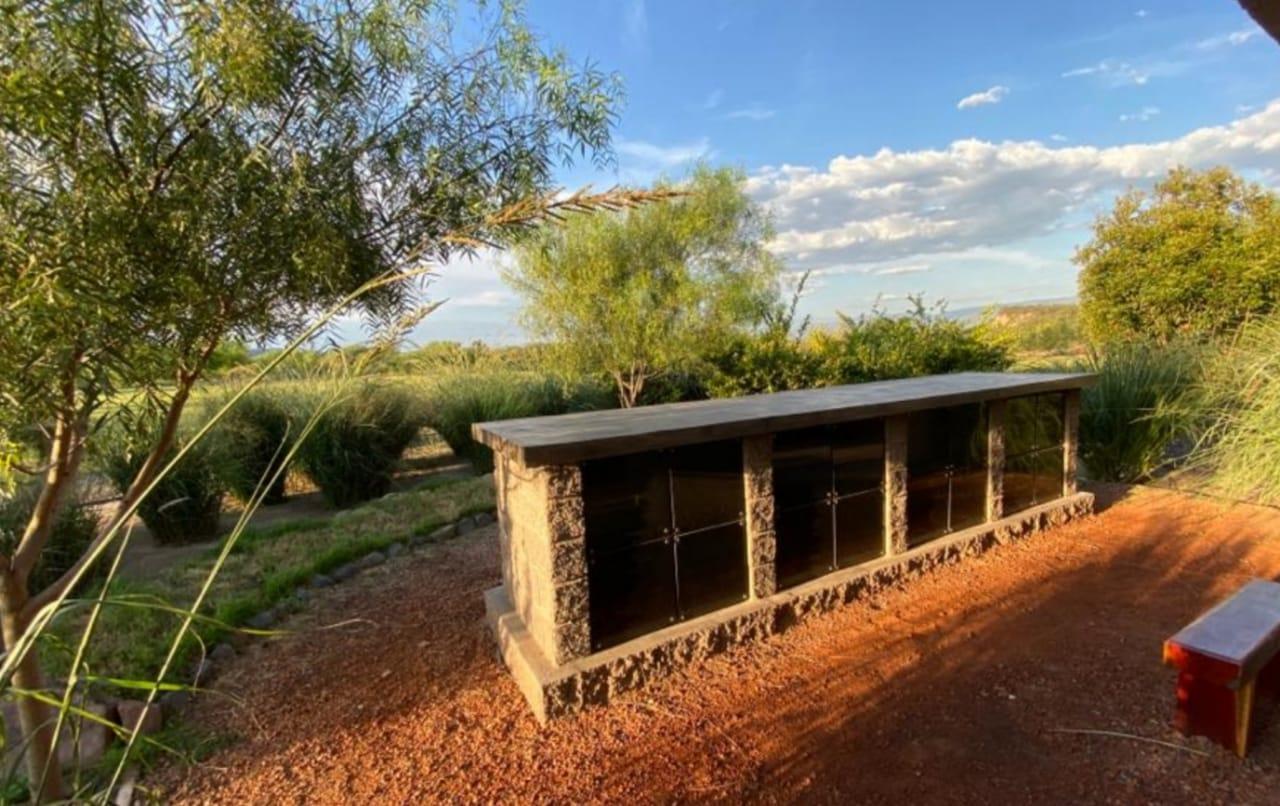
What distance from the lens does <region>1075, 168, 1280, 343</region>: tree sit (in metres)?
9.34

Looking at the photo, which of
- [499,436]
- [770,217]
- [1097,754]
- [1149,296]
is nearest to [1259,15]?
[1097,754]

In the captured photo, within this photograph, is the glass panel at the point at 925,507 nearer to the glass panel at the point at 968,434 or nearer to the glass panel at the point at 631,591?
the glass panel at the point at 968,434

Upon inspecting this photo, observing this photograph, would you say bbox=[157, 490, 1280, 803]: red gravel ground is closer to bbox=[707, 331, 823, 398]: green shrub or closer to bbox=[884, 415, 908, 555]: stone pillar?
bbox=[884, 415, 908, 555]: stone pillar

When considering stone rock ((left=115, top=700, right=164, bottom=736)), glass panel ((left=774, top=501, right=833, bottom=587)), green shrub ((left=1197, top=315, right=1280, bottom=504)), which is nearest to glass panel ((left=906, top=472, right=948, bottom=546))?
glass panel ((left=774, top=501, right=833, bottom=587))

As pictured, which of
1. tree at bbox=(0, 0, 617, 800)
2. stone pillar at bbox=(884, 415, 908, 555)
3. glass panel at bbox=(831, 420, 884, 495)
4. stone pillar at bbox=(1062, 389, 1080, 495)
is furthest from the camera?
stone pillar at bbox=(1062, 389, 1080, 495)

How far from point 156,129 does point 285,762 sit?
246 centimetres

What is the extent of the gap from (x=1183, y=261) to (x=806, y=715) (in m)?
11.2

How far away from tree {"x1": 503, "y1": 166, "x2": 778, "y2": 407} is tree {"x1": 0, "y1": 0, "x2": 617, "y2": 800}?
618 cm

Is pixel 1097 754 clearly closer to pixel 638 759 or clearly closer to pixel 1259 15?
pixel 638 759

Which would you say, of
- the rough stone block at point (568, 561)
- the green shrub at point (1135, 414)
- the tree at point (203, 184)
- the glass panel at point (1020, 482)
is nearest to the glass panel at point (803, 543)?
the rough stone block at point (568, 561)

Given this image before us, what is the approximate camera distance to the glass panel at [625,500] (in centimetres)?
303

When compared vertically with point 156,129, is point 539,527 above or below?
below

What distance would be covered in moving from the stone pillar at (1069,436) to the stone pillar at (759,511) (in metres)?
3.30

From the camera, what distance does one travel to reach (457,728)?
2840mm
